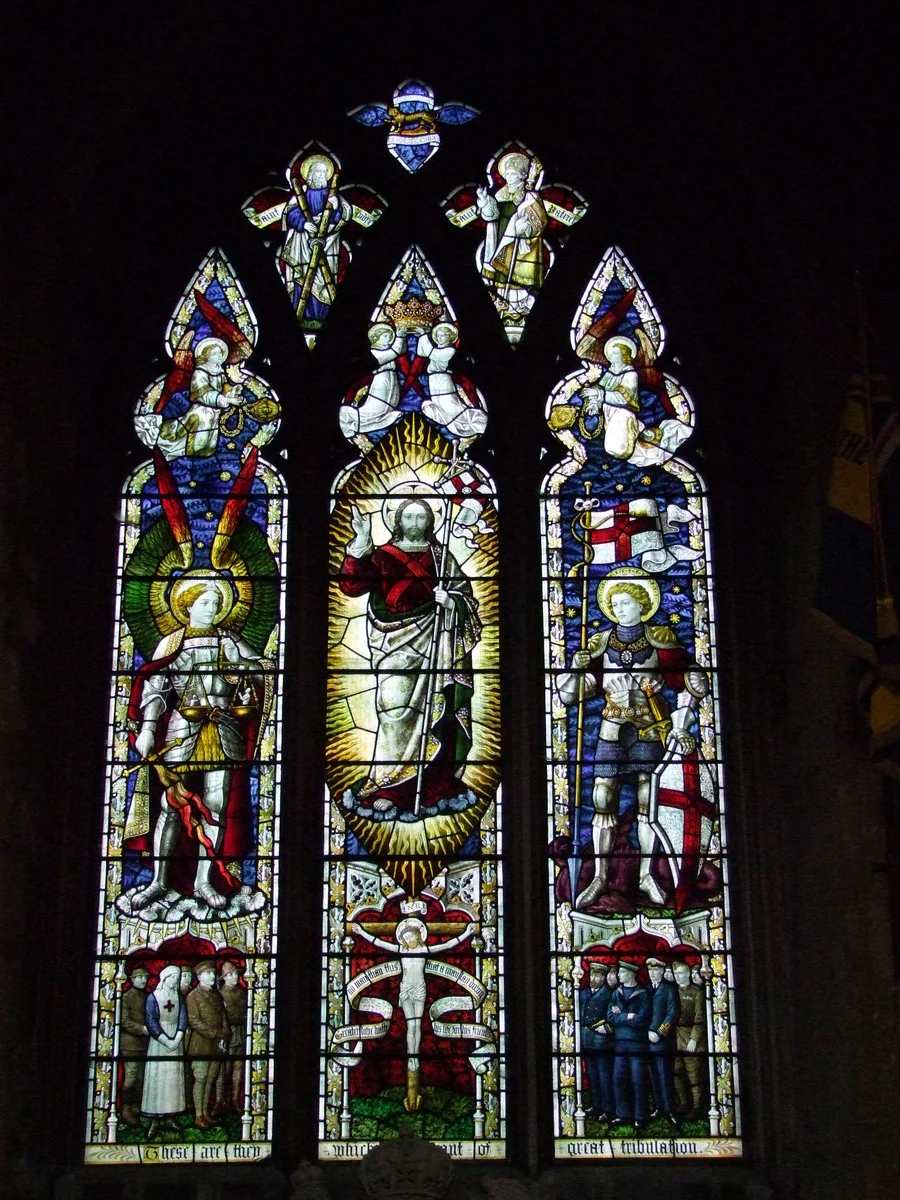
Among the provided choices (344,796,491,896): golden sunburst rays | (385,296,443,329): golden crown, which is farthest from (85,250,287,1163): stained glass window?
(385,296,443,329): golden crown

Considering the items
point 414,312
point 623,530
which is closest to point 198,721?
point 623,530

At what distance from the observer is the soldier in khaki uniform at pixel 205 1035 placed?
8.40m

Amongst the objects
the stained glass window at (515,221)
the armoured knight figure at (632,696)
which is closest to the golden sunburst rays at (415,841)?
the armoured knight figure at (632,696)

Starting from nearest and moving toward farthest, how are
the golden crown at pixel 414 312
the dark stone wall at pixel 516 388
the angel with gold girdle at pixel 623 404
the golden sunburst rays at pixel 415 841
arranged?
the dark stone wall at pixel 516 388 < the golden sunburst rays at pixel 415 841 < the angel with gold girdle at pixel 623 404 < the golden crown at pixel 414 312

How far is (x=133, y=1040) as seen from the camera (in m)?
8.47

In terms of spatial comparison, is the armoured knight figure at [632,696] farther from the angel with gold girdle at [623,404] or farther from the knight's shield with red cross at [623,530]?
the angel with gold girdle at [623,404]

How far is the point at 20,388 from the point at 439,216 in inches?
94.1

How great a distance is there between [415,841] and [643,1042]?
1.21 meters

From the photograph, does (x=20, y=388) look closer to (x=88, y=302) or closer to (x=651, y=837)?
(x=88, y=302)

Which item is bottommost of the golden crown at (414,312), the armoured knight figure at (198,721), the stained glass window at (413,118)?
the armoured knight figure at (198,721)

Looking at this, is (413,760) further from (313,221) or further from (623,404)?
(313,221)

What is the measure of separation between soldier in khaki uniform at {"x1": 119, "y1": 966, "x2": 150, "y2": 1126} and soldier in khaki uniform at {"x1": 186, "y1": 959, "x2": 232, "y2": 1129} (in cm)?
18

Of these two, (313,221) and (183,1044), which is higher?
(313,221)

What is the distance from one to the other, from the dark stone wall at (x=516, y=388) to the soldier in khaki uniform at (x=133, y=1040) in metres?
0.17
